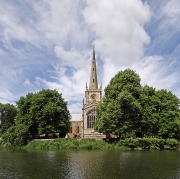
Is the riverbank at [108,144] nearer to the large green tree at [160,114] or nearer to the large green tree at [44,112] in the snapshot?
the large green tree at [160,114]

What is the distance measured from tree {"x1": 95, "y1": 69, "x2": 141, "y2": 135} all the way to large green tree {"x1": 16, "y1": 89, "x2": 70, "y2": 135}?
1142 cm

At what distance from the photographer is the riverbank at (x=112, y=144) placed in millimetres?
39781

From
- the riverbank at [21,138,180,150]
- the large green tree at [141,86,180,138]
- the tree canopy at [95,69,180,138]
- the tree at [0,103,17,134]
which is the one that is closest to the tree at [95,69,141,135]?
the tree canopy at [95,69,180,138]

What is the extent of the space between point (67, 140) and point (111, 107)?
11576mm

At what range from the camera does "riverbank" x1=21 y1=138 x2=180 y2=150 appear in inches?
1566

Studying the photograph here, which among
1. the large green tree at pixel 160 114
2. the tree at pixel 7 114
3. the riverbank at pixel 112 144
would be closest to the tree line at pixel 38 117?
the riverbank at pixel 112 144

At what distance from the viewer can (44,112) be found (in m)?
49.0

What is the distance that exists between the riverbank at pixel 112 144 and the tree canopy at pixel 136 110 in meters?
1.95

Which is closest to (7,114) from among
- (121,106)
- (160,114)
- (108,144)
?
(108,144)

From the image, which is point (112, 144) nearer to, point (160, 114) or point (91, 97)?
point (160, 114)

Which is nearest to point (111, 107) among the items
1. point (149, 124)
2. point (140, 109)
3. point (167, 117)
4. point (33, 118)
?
point (140, 109)

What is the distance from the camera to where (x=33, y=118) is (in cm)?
5084

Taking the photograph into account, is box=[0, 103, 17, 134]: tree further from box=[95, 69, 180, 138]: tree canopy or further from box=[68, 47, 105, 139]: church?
Result: box=[95, 69, 180, 138]: tree canopy

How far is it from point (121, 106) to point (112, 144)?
7091mm
